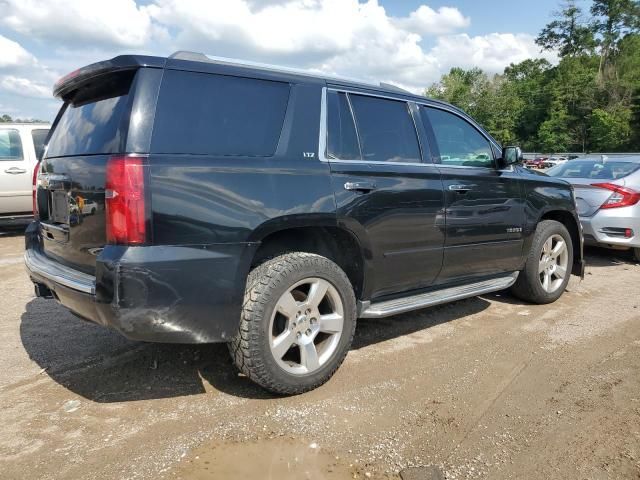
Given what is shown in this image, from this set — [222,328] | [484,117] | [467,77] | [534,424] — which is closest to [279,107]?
[222,328]

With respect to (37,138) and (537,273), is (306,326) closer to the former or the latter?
(537,273)

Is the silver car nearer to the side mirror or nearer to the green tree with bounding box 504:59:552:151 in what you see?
the side mirror

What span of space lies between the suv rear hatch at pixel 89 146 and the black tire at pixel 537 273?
12.4 ft

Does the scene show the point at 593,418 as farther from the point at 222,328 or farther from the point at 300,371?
the point at 222,328

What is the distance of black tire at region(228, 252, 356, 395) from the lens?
2.90m

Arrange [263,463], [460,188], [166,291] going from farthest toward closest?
[460,188], [166,291], [263,463]

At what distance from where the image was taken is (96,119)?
3008mm

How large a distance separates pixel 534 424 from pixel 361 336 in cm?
163

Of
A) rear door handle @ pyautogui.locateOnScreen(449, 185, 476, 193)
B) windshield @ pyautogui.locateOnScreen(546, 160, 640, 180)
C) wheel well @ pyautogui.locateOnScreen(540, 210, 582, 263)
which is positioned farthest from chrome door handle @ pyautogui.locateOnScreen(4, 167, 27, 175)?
windshield @ pyautogui.locateOnScreen(546, 160, 640, 180)

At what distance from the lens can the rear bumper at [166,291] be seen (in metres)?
2.55

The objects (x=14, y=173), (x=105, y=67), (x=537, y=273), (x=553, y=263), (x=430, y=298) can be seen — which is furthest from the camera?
(x=14, y=173)

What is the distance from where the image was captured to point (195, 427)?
2824 mm

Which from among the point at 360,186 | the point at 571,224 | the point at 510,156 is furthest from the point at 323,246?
the point at 571,224

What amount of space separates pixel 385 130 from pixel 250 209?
4.63 feet
